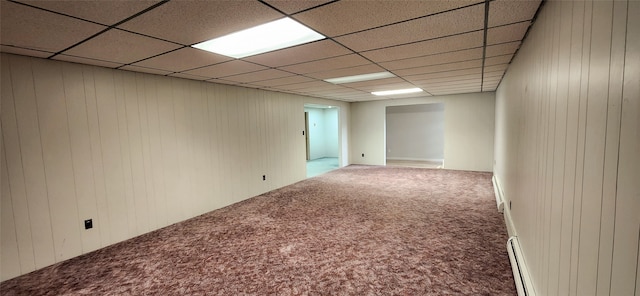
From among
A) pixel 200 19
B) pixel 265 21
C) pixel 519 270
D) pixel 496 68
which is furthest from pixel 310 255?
pixel 496 68

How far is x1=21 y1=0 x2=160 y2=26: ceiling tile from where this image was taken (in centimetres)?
150

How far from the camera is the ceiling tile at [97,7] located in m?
1.50

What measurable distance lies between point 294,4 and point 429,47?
151cm

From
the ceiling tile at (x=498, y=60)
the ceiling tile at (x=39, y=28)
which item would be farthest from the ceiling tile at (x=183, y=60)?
the ceiling tile at (x=498, y=60)

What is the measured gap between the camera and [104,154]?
10.1 feet

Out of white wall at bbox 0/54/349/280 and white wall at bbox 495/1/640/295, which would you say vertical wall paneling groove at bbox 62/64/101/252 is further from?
white wall at bbox 495/1/640/295

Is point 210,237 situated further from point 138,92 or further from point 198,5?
point 198,5

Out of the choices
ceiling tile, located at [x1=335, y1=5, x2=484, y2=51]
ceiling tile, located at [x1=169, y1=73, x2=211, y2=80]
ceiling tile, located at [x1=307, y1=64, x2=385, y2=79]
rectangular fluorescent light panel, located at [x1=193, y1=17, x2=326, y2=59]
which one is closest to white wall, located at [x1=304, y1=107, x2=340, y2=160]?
ceiling tile, located at [x1=307, y1=64, x2=385, y2=79]

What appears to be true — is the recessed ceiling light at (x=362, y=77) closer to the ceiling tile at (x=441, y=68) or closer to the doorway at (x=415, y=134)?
the ceiling tile at (x=441, y=68)

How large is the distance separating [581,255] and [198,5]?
222cm

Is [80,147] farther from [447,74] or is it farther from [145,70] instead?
[447,74]

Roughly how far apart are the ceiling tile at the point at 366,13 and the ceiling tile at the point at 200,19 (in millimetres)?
292

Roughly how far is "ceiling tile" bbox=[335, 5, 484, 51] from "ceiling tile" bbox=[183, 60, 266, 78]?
49.8 inches

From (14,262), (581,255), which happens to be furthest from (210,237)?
(581,255)
